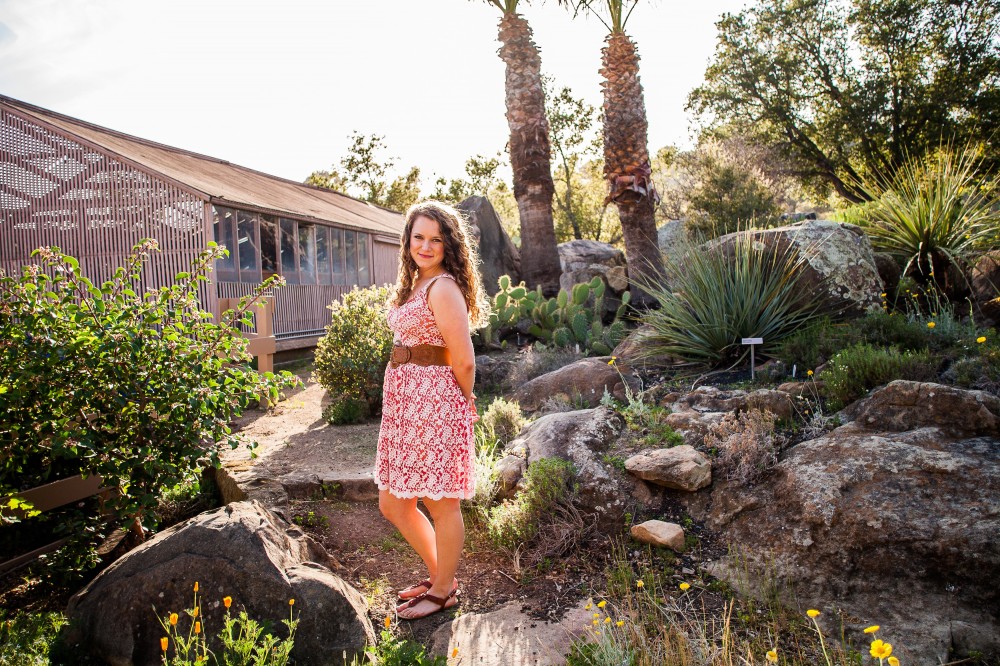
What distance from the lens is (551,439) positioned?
453 centimetres

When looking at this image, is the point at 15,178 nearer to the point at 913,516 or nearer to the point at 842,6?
the point at 913,516

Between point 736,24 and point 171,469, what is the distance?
20647mm

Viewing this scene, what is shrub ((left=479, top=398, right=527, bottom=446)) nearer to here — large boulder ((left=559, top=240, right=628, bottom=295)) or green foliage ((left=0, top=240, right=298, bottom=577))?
green foliage ((left=0, top=240, right=298, bottom=577))

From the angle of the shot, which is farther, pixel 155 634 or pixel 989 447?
pixel 989 447

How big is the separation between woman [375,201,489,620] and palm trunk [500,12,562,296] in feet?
27.1

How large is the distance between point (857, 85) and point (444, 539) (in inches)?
762

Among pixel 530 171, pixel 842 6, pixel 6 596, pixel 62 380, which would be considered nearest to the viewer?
pixel 62 380

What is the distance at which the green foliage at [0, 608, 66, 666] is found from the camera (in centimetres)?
258

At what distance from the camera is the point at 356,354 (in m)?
7.11

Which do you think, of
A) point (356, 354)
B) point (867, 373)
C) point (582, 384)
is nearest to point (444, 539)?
point (867, 373)

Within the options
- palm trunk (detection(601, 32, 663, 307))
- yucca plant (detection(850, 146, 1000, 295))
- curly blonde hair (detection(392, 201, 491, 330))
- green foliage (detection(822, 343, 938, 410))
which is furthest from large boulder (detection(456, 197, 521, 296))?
curly blonde hair (detection(392, 201, 491, 330))

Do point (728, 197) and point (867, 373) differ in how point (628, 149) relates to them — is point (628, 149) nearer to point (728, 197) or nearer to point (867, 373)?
point (867, 373)

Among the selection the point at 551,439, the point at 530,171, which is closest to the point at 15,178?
the point at 530,171

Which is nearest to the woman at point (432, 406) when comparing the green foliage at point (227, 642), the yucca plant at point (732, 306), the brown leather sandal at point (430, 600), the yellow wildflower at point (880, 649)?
the brown leather sandal at point (430, 600)
